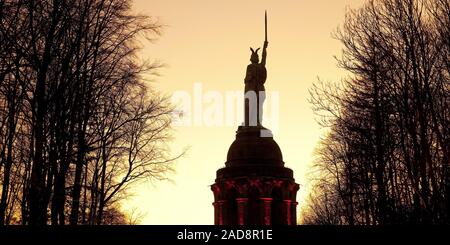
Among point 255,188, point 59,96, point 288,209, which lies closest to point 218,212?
point 255,188

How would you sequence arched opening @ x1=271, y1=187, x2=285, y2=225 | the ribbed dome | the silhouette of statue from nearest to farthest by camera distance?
1. arched opening @ x1=271, y1=187, x2=285, y2=225
2. the ribbed dome
3. the silhouette of statue

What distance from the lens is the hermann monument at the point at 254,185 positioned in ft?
101

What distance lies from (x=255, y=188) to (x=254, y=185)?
0.18 meters

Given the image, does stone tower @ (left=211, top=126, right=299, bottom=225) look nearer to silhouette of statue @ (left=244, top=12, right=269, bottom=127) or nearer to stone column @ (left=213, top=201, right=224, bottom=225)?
stone column @ (left=213, top=201, right=224, bottom=225)

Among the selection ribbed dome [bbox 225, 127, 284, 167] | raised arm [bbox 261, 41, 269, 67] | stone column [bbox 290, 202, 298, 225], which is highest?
→ raised arm [bbox 261, 41, 269, 67]

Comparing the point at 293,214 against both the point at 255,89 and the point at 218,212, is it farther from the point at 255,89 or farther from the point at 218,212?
the point at 255,89

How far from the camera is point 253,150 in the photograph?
32625mm

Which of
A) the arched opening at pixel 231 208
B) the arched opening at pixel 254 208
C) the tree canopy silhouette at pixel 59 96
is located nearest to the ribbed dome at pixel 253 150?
the arched opening at pixel 231 208

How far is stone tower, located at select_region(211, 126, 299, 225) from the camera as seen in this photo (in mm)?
30625

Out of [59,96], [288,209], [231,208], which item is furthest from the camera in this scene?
[231,208]

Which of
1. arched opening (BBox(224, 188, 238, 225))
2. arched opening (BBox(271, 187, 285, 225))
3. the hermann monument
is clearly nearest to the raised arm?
the hermann monument

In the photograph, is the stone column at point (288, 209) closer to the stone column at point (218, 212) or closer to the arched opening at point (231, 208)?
the arched opening at point (231, 208)
